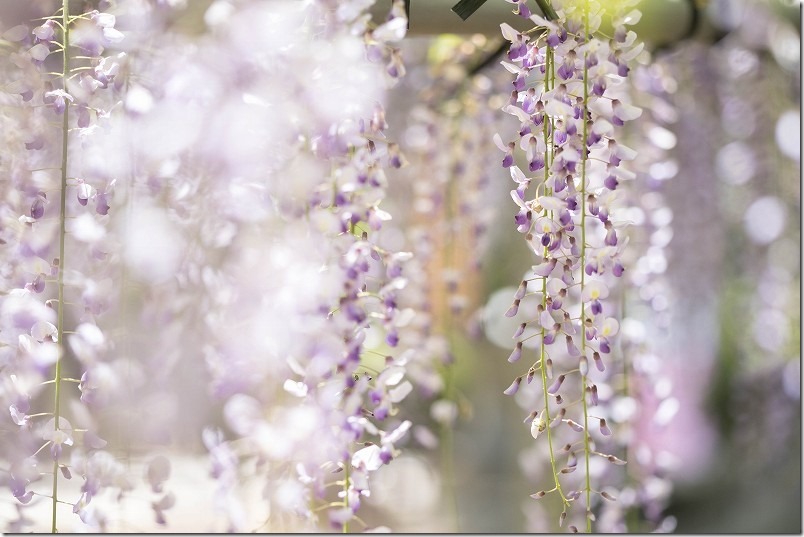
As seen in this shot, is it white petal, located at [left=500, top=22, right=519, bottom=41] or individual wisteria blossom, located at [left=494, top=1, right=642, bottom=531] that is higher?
white petal, located at [left=500, top=22, right=519, bottom=41]

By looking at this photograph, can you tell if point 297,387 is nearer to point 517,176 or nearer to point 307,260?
point 307,260

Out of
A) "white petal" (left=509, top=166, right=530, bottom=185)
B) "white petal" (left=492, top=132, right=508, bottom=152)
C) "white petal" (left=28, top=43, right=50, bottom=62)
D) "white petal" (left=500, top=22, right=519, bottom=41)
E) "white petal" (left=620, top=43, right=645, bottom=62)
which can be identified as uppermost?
"white petal" (left=28, top=43, right=50, bottom=62)

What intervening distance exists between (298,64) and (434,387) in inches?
34.7

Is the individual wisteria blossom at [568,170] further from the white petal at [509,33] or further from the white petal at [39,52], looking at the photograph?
the white petal at [39,52]

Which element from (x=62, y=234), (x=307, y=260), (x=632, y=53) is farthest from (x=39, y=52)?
(x=632, y=53)

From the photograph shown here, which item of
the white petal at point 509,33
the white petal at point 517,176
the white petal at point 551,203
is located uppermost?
the white petal at point 509,33

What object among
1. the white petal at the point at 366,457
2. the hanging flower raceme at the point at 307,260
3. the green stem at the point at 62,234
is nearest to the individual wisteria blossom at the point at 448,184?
the hanging flower raceme at the point at 307,260

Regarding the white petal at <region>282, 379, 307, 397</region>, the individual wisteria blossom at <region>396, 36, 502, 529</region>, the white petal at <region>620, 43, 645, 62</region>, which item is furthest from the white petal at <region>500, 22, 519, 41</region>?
the individual wisteria blossom at <region>396, 36, 502, 529</region>

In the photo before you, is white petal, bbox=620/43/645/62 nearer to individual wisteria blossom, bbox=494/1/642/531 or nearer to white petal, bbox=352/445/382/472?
individual wisteria blossom, bbox=494/1/642/531

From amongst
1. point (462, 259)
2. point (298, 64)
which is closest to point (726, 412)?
point (462, 259)

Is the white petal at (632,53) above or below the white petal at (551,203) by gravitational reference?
above

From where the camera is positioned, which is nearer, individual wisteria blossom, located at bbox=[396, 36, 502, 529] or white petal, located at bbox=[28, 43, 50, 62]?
white petal, located at bbox=[28, 43, 50, 62]

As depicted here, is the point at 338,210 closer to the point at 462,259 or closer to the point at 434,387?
the point at 434,387

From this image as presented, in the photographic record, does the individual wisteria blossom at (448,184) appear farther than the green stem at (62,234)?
Yes
